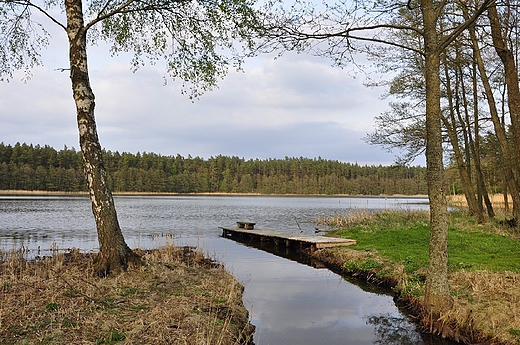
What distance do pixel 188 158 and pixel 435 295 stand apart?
113330mm

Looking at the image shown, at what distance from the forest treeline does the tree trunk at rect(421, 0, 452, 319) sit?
79.8m

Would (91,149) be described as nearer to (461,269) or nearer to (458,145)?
(461,269)

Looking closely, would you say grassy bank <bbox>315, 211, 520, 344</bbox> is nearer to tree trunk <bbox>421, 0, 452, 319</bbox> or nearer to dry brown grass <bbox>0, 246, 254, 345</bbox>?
tree trunk <bbox>421, 0, 452, 319</bbox>

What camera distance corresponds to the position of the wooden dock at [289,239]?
51.8ft

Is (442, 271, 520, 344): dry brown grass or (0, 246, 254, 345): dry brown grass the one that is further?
(442, 271, 520, 344): dry brown grass

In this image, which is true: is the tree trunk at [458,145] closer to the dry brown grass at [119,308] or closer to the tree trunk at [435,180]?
the tree trunk at [435,180]

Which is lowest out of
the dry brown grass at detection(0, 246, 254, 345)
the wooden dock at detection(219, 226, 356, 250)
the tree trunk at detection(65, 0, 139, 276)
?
the wooden dock at detection(219, 226, 356, 250)

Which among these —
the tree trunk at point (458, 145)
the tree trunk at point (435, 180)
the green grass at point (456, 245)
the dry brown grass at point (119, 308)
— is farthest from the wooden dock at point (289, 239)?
the tree trunk at point (435, 180)

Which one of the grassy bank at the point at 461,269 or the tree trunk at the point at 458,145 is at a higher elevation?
the tree trunk at the point at 458,145

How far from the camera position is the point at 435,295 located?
747 centimetres

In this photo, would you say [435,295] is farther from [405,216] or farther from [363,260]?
[405,216]

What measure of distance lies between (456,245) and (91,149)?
11283 mm

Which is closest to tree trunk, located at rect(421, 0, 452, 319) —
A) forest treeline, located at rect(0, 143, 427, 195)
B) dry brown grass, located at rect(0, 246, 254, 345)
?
dry brown grass, located at rect(0, 246, 254, 345)

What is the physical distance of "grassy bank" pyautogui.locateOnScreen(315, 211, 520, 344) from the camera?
702 centimetres
